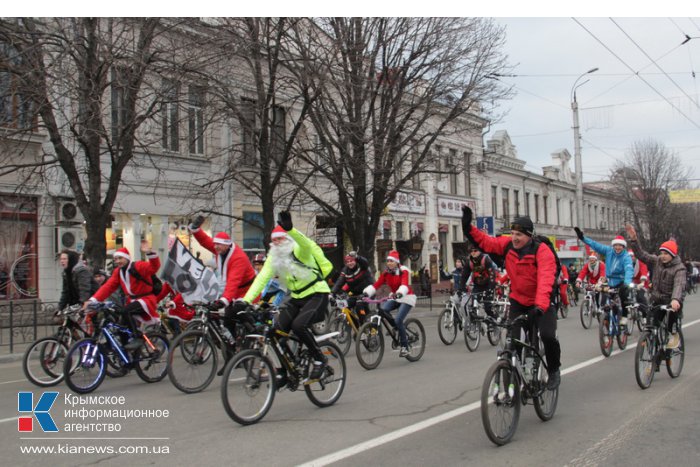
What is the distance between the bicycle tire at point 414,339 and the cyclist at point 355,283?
1.12 metres

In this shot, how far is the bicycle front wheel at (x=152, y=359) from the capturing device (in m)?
9.15

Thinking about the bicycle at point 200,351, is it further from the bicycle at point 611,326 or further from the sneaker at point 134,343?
the bicycle at point 611,326

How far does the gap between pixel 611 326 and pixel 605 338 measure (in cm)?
55

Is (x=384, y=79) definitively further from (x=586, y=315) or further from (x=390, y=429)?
(x=390, y=429)

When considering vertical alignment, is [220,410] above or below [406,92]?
below

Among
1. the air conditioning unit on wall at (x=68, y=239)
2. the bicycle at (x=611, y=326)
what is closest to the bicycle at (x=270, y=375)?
the bicycle at (x=611, y=326)

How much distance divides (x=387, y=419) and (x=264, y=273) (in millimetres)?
1947

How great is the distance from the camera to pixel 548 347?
6406mm

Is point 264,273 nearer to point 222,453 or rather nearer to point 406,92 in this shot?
point 222,453

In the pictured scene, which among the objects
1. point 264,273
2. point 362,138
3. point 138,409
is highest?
point 362,138

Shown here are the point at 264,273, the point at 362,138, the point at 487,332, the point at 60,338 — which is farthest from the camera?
the point at 362,138

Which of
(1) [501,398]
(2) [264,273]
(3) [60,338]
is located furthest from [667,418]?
(3) [60,338]

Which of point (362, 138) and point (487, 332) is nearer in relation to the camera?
point (487, 332)

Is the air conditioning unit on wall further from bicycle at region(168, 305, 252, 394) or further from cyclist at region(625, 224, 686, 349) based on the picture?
cyclist at region(625, 224, 686, 349)
